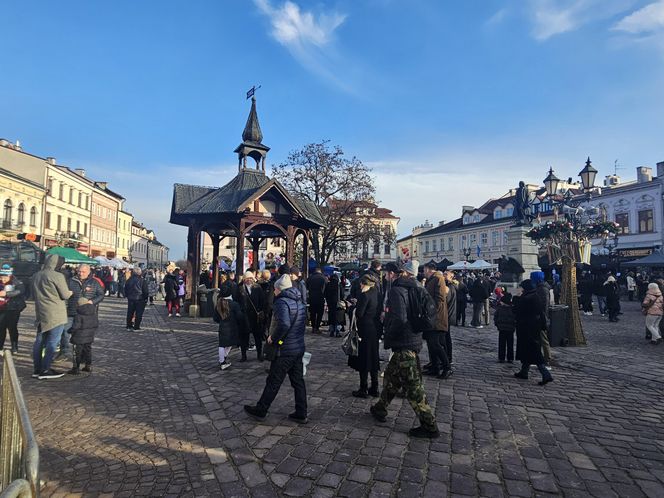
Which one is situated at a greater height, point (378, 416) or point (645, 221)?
point (645, 221)

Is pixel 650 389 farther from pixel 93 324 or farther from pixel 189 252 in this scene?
pixel 189 252

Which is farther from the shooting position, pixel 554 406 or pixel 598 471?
pixel 554 406

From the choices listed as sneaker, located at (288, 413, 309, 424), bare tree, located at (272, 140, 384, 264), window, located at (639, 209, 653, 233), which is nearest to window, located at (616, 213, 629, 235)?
window, located at (639, 209, 653, 233)

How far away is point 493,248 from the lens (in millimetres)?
54250

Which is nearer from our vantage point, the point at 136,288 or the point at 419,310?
the point at 419,310

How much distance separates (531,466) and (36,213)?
48.9 m

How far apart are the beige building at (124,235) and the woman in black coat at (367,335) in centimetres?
6738

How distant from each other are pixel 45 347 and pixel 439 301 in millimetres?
6506

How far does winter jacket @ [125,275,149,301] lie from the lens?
11875mm

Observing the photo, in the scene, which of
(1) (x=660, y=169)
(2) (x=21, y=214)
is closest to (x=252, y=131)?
(2) (x=21, y=214)

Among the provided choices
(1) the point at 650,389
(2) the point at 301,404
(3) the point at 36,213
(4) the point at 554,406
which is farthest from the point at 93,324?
(3) the point at 36,213

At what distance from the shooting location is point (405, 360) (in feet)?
15.5

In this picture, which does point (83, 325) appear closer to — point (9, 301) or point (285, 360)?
point (9, 301)

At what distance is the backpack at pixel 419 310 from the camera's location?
4.86m
